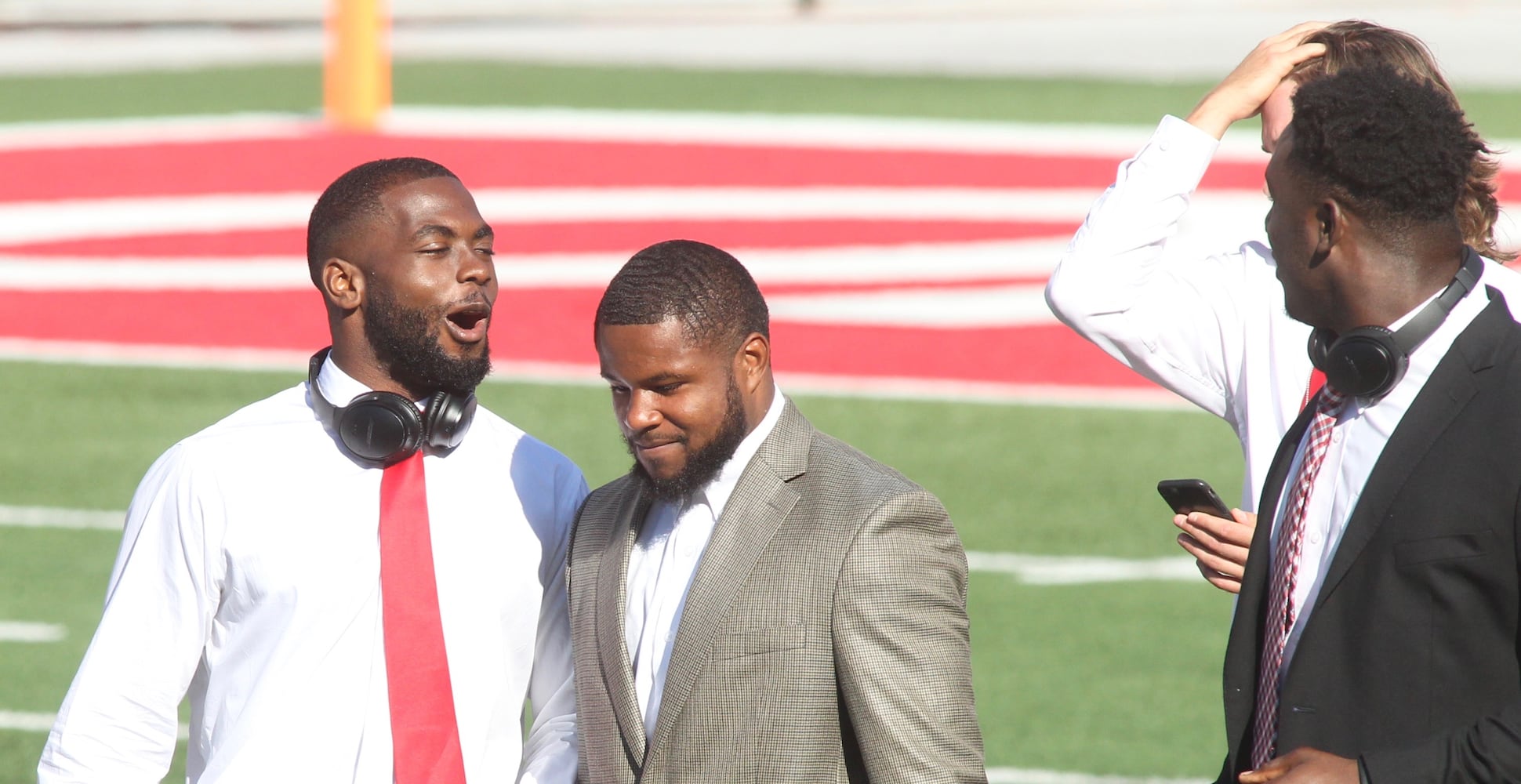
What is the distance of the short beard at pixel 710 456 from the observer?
319cm

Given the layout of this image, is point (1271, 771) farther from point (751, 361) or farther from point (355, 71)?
point (355, 71)

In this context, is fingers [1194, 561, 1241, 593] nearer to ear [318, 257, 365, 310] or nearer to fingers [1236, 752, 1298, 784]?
fingers [1236, 752, 1298, 784]

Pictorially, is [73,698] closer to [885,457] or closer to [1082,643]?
[1082,643]

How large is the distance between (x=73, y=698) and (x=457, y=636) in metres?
0.63

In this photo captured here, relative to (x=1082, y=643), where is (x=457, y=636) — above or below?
above

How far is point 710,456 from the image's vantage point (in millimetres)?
3193

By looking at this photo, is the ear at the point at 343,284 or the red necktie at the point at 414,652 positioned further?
the ear at the point at 343,284

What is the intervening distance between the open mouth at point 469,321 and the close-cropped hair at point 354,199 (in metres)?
0.24

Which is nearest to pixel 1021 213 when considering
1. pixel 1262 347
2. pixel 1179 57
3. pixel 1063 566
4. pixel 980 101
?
pixel 980 101

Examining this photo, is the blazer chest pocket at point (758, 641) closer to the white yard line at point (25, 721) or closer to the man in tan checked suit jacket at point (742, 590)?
the man in tan checked suit jacket at point (742, 590)

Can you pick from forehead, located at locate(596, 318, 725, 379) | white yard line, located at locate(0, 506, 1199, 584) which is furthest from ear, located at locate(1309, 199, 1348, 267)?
white yard line, located at locate(0, 506, 1199, 584)

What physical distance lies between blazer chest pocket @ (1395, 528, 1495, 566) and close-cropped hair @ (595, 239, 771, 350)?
3.55 feet

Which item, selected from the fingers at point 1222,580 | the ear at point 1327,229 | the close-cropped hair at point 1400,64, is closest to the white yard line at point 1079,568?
the close-cropped hair at point 1400,64

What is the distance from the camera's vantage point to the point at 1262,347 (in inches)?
147
